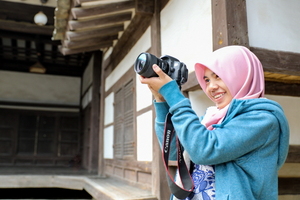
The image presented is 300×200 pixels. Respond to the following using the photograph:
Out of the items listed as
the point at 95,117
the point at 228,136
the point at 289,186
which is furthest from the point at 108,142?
the point at 228,136

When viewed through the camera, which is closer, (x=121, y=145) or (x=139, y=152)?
(x=139, y=152)

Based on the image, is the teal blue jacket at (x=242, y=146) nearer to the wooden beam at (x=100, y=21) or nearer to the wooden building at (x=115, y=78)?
the wooden building at (x=115, y=78)

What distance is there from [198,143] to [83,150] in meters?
8.76

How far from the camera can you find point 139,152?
4.04m

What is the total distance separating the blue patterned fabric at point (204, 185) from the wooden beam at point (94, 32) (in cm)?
387

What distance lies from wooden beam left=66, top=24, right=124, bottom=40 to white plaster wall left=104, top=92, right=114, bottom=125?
4.42 ft

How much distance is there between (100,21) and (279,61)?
2.90 m

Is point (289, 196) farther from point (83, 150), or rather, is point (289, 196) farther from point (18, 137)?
point (18, 137)

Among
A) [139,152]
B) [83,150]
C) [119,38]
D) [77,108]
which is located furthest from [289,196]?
[77,108]

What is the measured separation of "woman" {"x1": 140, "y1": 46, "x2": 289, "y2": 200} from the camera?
3.54 ft

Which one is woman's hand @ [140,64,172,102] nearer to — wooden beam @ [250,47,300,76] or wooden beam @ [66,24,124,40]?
wooden beam @ [250,47,300,76]

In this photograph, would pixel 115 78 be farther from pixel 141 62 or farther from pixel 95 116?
pixel 141 62

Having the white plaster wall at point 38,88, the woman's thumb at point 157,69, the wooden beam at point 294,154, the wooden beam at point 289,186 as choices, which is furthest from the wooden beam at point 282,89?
the white plaster wall at point 38,88

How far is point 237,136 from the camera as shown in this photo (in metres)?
1.07
